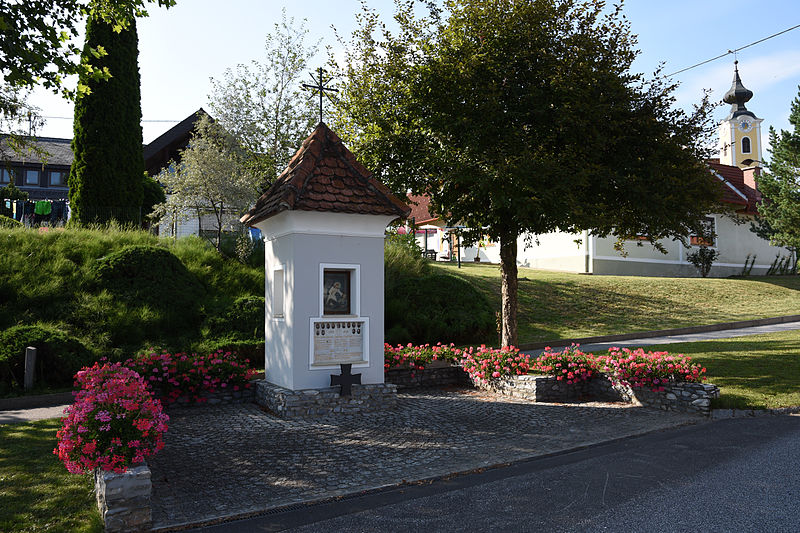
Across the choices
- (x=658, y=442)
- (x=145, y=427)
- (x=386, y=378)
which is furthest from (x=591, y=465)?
(x=386, y=378)

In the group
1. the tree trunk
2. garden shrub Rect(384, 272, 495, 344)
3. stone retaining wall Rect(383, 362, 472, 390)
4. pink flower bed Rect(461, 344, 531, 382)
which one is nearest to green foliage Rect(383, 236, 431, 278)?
garden shrub Rect(384, 272, 495, 344)

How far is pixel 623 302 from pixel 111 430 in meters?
22.1

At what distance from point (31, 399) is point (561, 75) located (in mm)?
11878

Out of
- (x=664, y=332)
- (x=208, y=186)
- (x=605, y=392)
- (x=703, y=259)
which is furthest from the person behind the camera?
(x=703, y=259)

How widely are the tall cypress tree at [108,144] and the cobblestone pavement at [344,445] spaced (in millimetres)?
13754

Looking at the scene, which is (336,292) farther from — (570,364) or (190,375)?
(570,364)

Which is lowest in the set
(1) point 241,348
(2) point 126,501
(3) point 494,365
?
(2) point 126,501

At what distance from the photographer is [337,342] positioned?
10.0m

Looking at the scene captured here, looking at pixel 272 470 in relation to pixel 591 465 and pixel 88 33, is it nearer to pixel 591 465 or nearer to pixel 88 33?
pixel 591 465

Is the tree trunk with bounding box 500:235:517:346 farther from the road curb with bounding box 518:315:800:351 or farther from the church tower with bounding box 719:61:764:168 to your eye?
the church tower with bounding box 719:61:764:168

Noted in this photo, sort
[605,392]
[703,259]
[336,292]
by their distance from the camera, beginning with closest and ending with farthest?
[336,292] → [605,392] → [703,259]

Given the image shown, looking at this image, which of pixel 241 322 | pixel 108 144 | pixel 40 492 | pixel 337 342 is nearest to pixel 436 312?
pixel 241 322

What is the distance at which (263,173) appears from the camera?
69.9 feet

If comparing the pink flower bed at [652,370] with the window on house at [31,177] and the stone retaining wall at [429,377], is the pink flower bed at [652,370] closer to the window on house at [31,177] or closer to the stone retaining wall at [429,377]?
the stone retaining wall at [429,377]
